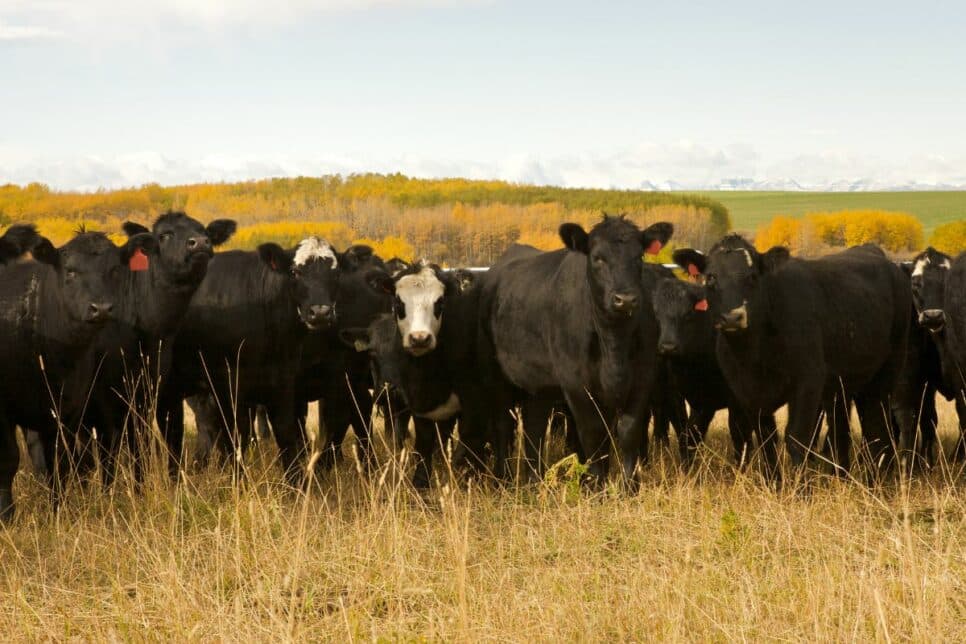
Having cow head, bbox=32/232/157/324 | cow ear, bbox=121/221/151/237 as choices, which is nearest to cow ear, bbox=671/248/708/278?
cow head, bbox=32/232/157/324

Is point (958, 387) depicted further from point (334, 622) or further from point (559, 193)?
point (559, 193)

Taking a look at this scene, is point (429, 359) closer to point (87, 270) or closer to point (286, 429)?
point (286, 429)

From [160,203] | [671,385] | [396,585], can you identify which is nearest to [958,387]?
[671,385]

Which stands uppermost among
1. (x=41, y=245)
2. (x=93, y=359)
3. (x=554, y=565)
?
(x=41, y=245)

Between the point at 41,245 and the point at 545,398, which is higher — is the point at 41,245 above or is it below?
above

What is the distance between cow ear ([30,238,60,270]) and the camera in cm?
731

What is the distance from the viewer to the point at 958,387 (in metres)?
8.78

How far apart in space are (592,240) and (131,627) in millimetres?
3988

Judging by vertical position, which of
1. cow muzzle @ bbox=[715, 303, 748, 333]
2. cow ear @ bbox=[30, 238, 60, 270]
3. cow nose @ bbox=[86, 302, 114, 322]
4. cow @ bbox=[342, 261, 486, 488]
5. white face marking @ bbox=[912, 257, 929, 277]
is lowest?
cow @ bbox=[342, 261, 486, 488]

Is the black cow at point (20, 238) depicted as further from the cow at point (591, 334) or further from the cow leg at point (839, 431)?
the cow leg at point (839, 431)

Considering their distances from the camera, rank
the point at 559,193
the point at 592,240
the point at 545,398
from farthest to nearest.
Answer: the point at 559,193 < the point at 545,398 < the point at 592,240

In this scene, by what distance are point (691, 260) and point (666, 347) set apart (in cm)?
66

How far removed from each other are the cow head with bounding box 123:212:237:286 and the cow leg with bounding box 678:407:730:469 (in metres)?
3.97

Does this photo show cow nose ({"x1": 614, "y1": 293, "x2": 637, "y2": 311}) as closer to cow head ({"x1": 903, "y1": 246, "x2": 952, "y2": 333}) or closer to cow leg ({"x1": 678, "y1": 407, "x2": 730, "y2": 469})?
cow leg ({"x1": 678, "y1": 407, "x2": 730, "y2": 469})
